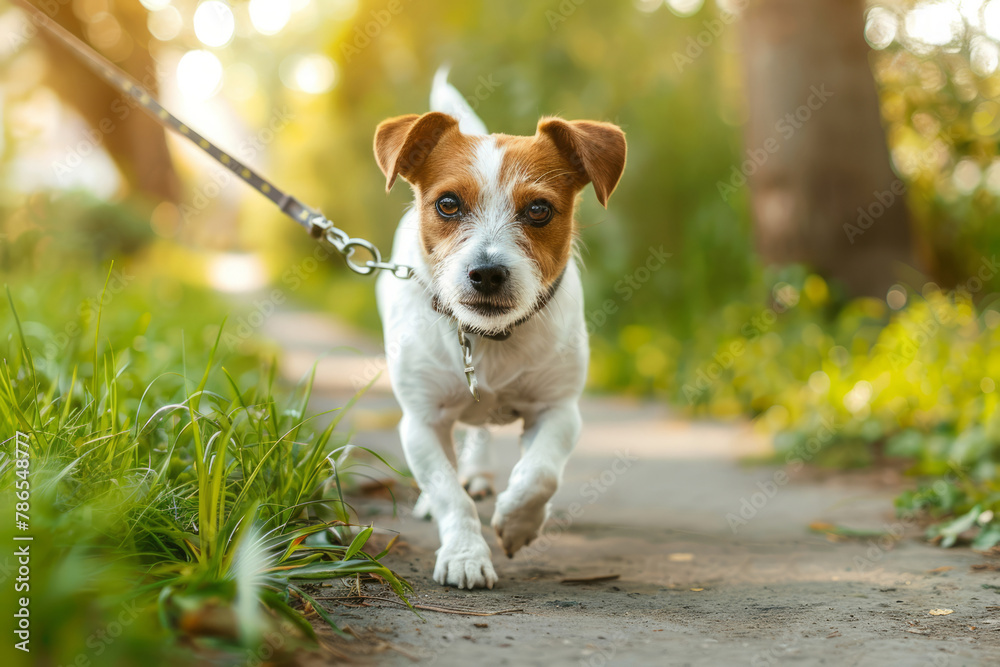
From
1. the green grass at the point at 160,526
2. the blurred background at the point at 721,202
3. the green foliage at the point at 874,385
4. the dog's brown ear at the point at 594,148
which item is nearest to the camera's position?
the green grass at the point at 160,526

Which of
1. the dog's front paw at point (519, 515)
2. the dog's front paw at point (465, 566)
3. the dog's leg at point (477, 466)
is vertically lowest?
the dog's front paw at point (465, 566)

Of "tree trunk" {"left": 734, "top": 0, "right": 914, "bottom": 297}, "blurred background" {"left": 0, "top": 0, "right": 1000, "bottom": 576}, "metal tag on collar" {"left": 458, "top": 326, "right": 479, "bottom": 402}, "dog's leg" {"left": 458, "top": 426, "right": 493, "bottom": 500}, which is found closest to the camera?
"metal tag on collar" {"left": 458, "top": 326, "right": 479, "bottom": 402}

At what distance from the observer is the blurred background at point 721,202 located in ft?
16.1

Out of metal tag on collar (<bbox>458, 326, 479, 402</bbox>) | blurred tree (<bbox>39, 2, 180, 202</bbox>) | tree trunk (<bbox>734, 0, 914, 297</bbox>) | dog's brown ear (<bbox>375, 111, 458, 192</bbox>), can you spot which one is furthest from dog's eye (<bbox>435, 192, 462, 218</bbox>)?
blurred tree (<bbox>39, 2, 180, 202</bbox>)

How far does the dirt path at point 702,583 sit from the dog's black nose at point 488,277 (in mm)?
1013

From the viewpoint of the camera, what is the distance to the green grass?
5.20ft

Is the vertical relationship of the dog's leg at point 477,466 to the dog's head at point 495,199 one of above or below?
below

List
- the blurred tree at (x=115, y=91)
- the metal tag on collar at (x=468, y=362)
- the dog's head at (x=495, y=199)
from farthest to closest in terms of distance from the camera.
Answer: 1. the blurred tree at (x=115, y=91)
2. the metal tag on collar at (x=468, y=362)
3. the dog's head at (x=495, y=199)

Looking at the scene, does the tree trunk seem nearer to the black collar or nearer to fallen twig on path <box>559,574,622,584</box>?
the black collar

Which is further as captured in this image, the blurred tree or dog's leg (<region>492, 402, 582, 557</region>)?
the blurred tree

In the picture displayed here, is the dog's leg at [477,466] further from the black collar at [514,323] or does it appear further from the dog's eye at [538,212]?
the dog's eye at [538,212]

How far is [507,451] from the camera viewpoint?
561 cm

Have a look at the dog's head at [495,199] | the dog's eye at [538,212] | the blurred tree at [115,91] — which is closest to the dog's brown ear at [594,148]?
the dog's head at [495,199]

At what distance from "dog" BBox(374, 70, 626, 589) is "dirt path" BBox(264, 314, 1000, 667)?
445mm
